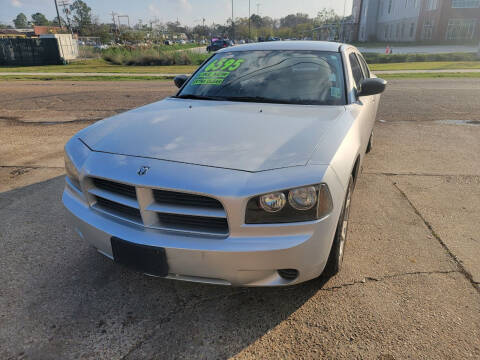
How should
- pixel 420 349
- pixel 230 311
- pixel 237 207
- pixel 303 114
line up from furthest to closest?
1. pixel 303 114
2. pixel 230 311
3. pixel 420 349
4. pixel 237 207

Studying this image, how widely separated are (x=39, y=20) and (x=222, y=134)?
6462 inches

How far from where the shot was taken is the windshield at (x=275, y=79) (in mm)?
3076

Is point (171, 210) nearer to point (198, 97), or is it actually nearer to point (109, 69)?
point (198, 97)

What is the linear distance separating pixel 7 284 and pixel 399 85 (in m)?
13.9

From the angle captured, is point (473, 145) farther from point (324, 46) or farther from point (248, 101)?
point (248, 101)

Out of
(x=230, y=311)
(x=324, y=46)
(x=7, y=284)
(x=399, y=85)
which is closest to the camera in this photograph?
(x=230, y=311)

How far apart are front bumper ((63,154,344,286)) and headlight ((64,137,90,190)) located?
316 mm

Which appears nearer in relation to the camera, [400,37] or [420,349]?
[420,349]

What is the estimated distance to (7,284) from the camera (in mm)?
2461

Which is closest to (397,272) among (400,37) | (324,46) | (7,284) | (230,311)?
(230,311)

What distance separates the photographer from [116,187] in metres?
2.10

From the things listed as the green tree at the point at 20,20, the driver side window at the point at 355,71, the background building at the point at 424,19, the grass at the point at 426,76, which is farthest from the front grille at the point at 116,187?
the green tree at the point at 20,20

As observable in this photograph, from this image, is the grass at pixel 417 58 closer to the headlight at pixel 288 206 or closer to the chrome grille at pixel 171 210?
the headlight at pixel 288 206

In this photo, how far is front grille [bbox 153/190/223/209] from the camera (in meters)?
1.87
